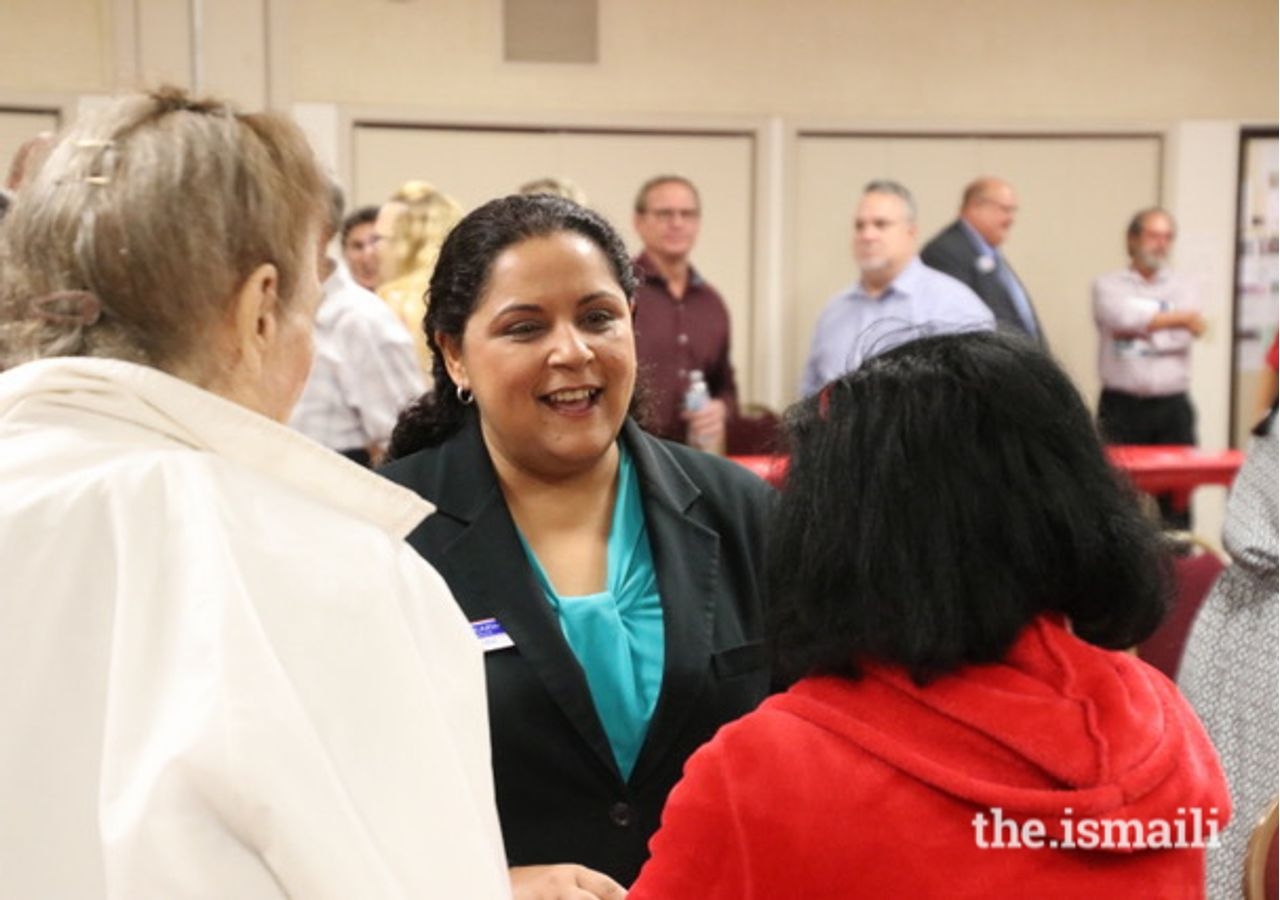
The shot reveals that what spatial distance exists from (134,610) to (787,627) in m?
0.56

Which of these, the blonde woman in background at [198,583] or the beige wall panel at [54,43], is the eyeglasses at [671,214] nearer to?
the beige wall panel at [54,43]

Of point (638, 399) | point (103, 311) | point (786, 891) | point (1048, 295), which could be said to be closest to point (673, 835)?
point (786, 891)

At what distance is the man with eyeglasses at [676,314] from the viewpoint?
6367 millimetres

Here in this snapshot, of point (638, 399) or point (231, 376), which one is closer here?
point (231, 376)

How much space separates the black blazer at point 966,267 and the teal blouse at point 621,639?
5451mm

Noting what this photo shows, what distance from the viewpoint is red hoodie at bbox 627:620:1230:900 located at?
1.31 meters

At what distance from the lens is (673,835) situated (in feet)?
4.60

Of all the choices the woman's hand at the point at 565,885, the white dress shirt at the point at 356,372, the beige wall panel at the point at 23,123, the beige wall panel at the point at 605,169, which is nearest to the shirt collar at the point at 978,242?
the beige wall panel at the point at 605,169

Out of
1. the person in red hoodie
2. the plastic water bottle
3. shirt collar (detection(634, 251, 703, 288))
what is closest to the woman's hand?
the person in red hoodie

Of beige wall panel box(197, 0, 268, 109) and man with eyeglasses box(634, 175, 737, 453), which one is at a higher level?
beige wall panel box(197, 0, 268, 109)

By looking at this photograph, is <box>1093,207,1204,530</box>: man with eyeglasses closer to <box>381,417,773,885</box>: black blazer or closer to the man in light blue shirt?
the man in light blue shirt

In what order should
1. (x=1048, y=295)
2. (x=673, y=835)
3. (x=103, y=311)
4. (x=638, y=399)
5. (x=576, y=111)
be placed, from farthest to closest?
1. (x=1048, y=295)
2. (x=576, y=111)
3. (x=638, y=399)
4. (x=673, y=835)
5. (x=103, y=311)

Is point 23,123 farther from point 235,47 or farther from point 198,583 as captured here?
point 198,583

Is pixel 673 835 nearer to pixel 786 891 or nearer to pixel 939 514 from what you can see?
pixel 786 891
